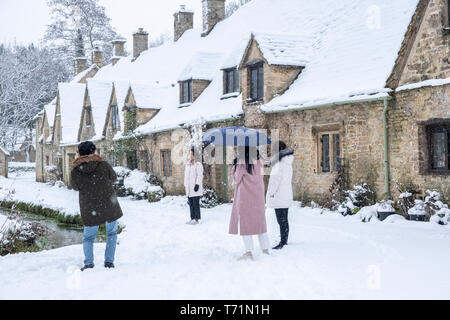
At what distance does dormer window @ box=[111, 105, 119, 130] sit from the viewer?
26.1 m

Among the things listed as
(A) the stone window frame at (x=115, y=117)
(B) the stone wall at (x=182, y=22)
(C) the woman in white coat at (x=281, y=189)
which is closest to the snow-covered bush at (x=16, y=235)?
(C) the woman in white coat at (x=281, y=189)

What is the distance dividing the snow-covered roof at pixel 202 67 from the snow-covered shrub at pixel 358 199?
987 centimetres

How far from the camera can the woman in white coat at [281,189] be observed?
8.09m

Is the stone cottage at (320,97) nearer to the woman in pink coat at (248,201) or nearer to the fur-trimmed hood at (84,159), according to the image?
the woman in pink coat at (248,201)

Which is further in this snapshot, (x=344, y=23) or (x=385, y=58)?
(x=344, y=23)

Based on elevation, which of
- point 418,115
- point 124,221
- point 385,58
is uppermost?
point 385,58

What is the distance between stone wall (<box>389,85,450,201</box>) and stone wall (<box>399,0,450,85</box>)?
0.35 m

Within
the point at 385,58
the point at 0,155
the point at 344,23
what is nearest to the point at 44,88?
the point at 0,155

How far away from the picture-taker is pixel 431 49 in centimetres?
1162

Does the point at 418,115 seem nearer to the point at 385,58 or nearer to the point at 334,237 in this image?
the point at 385,58

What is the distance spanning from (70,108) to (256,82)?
66.1 ft

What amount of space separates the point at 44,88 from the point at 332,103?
39.2 meters

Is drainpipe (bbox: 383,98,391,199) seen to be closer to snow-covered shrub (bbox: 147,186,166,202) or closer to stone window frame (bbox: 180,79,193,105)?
snow-covered shrub (bbox: 147,186,166,202)

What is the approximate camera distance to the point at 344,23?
15922mm
